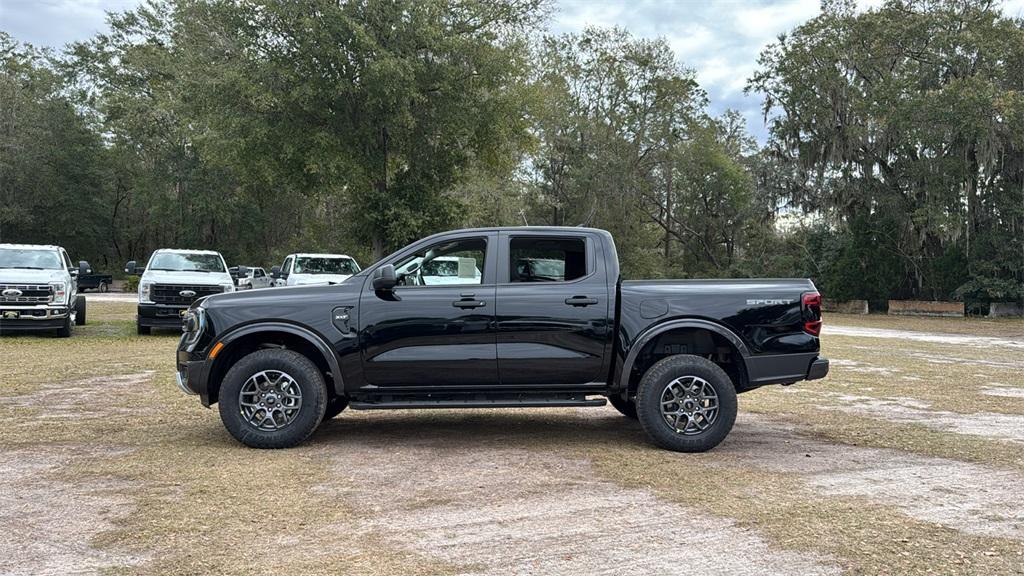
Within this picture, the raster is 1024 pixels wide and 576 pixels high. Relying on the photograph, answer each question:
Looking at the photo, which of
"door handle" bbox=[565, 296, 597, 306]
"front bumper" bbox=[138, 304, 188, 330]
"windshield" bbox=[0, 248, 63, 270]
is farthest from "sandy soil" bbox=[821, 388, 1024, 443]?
"windshield" bbox=[0, 248, 63, 270]

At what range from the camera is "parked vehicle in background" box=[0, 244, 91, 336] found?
50.4ft

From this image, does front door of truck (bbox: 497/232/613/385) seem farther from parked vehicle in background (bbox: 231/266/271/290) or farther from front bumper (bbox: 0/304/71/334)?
parked vehicle in background (bbox: 231/266/271/290)

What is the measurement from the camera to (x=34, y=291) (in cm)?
1555

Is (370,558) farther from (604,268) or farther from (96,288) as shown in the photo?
(96,288)

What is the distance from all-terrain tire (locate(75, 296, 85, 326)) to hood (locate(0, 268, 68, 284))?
9.29ft

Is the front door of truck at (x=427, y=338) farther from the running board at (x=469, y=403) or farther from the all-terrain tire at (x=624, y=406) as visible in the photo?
the all-terrain tire at (x=624, y=406)

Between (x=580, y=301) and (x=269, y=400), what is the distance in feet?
8.76

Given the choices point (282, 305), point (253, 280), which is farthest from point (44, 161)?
point (282, 305)

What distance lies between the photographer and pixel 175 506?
4902mm

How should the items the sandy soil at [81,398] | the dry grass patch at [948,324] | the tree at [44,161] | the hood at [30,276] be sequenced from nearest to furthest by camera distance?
the sandy soil at [81,398] < the hood at [30,276] < the dry grass patch at [948,324] < the tree at [44,161]

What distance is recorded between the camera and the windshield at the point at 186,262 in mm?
17312

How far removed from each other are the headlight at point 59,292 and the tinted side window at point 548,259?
12631mm

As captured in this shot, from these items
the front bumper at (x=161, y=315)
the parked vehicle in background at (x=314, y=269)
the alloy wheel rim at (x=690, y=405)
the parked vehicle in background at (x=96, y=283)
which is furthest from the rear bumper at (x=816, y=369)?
the parked vehicle in background at (x=96, y=283)

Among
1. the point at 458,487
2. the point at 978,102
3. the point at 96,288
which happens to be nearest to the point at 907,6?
the point at 978,102
